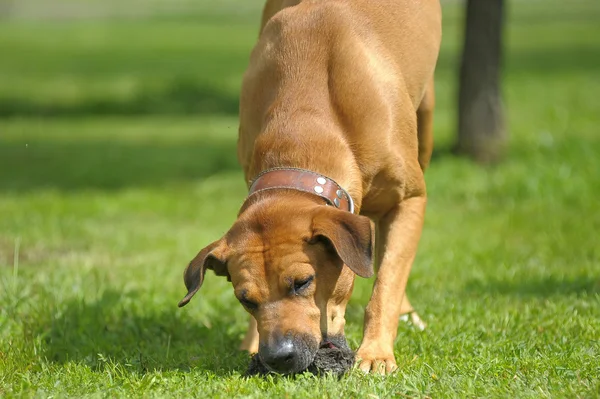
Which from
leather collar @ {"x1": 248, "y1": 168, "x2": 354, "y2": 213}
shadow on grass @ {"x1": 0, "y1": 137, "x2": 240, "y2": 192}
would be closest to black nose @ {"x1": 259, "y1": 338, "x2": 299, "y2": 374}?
leather collar @ {"x1": 248, "y1": 168, "x2": 354, "y2": 213}

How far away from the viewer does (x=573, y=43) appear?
106ft

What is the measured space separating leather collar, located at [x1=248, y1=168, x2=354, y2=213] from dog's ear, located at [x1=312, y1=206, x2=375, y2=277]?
13.7 inches

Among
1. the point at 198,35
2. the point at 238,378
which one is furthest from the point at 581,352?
the point at 198,35

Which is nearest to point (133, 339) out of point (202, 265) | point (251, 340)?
point (251, 340)

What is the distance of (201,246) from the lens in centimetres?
875

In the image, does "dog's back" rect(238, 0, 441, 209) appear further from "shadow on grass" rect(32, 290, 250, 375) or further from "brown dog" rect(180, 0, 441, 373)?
"shadow on grass" rect(32, 290, 250, 375)

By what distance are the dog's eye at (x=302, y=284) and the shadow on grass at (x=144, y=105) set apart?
16.2 m

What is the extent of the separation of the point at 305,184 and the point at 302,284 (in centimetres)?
57

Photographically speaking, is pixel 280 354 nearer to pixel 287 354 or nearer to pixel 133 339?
pixel 287 354

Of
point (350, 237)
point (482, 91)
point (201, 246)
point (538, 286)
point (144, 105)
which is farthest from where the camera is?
point (144, 105)

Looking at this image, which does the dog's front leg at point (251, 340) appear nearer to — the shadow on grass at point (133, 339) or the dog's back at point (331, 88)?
the shadow on grass at point (133, 339)

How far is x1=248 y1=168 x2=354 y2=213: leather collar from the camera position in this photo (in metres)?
4.86

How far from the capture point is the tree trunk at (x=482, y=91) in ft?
39.4

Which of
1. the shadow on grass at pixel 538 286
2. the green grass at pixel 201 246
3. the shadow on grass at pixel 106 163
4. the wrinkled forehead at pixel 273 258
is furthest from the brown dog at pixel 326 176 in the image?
the shadow on grass at pixel 106 163
